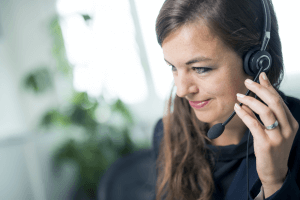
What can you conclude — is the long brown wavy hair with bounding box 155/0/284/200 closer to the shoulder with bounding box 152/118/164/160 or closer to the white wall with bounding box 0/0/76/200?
the shoulder with bounding box 152/118/164/160

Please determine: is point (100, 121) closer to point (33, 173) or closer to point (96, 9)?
point (33, 173)

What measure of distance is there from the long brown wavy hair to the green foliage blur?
865mm

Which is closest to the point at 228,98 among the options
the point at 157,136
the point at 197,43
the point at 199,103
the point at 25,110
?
the point at 199,103

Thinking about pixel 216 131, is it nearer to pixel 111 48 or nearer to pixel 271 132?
pixel 271 132

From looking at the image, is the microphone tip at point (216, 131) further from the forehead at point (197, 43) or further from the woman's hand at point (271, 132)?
the forehead at point (197, 43)

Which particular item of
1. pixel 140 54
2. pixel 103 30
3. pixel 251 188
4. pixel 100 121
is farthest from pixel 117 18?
pixel 251 188

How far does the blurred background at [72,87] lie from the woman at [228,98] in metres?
1.00

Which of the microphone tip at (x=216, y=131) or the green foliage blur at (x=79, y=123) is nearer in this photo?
the microphone tip at (x=216, y=131)

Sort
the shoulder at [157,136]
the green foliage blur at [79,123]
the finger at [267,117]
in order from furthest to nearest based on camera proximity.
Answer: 1. the green foliage blur at [79,123]
2. the shoulder at [157,136]
3. the finger at [267,117]

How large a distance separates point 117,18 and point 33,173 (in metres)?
1.53

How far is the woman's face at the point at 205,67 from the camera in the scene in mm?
647

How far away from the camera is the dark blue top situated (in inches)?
26.5

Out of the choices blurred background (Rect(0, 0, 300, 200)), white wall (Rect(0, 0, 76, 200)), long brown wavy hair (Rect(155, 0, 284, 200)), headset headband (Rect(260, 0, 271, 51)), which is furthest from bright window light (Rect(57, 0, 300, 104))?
headset headband (Rect(260, 0, 271, 51))

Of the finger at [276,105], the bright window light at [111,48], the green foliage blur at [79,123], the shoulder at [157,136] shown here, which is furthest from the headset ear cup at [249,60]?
the green foliage blur at [79,123]
